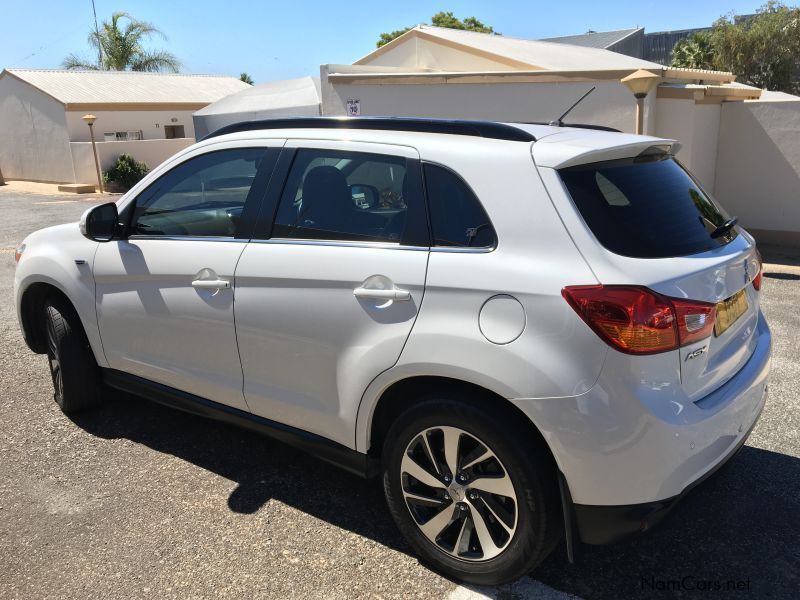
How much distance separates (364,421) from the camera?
2812 millimetres

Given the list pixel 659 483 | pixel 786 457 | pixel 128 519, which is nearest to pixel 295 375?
pixel 128 519

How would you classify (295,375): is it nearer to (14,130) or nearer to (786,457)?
(786,457)

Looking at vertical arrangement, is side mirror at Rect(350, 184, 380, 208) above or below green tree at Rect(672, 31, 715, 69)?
below

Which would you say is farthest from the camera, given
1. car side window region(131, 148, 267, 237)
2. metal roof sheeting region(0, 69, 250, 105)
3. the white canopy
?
metal roof sheeting region(0, 69, 250, 105)

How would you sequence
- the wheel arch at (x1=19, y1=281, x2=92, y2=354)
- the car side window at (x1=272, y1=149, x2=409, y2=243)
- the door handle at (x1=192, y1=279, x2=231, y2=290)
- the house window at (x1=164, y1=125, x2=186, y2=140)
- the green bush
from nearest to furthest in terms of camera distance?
the car side window at (x1=272, y1=149, x2=409, y2=243), the door handle at (x1=192, y1=279, x2=231, y2=290), the wheel arch at (x1=19, y1=281, x2=92, y2=354), the green bush, the house window at (x1=164, y1=125, x2=186, y2=140)

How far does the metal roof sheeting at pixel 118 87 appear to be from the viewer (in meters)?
28.4

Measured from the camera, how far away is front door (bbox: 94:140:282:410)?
321cm

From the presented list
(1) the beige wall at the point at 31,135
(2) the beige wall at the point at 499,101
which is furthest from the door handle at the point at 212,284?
(1) the beige wall at the point at 31,135

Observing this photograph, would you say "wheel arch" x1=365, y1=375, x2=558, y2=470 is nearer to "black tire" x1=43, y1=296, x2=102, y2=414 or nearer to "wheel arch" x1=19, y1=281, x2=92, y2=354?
"black tire" x1=43, y1=296, x2=102, y2=414

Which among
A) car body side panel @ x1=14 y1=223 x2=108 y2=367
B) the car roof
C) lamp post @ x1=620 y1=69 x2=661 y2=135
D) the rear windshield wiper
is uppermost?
lamp post @ x1=620 y1=69 x2=661 y2=135

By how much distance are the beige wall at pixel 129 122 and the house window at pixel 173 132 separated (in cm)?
18

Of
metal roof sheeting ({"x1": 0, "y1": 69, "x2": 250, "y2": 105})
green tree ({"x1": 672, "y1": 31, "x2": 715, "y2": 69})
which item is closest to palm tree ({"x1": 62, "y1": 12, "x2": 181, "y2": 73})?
metal roof sheeting ({"x1": 0, "y1": 69, "x2": 250, "y2": 105})

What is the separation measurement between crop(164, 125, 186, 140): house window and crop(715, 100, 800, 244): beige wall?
25511 millimetres

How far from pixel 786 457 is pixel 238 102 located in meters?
19.6
